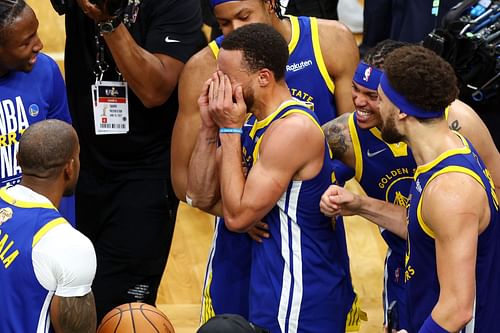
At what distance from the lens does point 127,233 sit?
16.3 ft

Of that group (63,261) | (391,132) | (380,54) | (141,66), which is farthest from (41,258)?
(380,54)

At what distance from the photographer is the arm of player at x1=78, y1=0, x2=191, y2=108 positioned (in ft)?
14.8

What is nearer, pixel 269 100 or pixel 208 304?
pixel 269 100

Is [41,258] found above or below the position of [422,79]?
below

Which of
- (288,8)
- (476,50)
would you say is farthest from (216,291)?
(288,8)

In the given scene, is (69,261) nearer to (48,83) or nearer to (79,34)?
(48,83)

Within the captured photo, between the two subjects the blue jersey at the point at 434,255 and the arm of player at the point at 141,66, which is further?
the arm of player at the point at 141,66

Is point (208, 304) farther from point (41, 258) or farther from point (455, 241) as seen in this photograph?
point (455, 241)

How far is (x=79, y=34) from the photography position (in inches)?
193

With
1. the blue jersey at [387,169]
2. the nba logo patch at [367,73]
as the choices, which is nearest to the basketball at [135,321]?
the blue jersey at [387,169]

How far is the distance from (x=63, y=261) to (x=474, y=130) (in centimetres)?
172

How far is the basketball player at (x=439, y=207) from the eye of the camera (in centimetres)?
352

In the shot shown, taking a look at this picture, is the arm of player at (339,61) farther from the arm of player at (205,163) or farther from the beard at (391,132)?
the beard at (391,132)

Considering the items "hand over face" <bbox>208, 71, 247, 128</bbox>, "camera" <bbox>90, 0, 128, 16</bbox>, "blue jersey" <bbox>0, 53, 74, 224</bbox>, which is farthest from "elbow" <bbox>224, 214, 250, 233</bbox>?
"camera" <bbox>90, 0, 128, 16</bbox>
